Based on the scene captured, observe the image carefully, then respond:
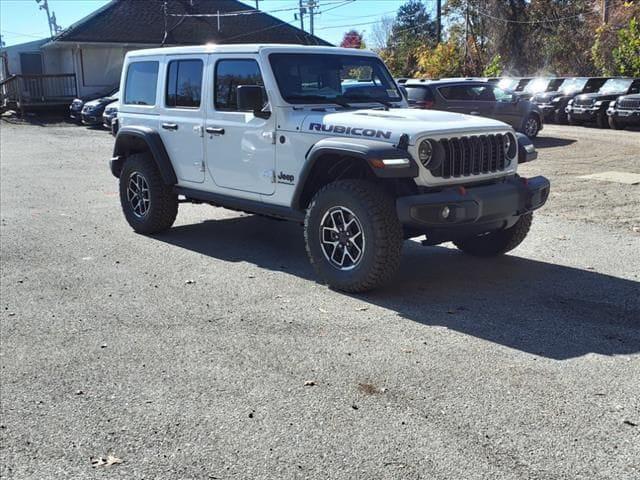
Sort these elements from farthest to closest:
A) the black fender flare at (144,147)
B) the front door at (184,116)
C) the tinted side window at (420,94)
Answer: the tinted side window at (420,94) → the black fender flare at (144,147) → the front door at (184,116)

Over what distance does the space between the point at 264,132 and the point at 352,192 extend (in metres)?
1.32

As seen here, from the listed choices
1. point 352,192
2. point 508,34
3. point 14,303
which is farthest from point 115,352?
point 508,34

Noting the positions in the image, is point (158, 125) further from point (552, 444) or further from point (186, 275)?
point (552, 444)

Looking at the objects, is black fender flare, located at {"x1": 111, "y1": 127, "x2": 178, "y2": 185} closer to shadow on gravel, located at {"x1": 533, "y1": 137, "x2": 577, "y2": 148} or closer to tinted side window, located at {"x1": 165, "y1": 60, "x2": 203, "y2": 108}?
tinted side window, located at {"x1": 165, "y1": 60, "x2": 203, "y2": 108}

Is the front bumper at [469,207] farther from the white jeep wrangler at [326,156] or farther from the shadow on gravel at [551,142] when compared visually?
the shadow on gravel at [551,142]

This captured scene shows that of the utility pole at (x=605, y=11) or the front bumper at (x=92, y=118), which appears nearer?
the front bumper at (x=92, y=118)

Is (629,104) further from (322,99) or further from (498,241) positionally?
(322,99)

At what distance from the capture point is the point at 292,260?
294 inches

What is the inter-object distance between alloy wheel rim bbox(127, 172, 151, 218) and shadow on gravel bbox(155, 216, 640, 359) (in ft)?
2.14

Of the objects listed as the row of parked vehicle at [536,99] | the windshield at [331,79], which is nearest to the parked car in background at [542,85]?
the row of parked vehicle at [536,99]

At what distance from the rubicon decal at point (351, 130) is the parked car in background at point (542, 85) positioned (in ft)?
68.9

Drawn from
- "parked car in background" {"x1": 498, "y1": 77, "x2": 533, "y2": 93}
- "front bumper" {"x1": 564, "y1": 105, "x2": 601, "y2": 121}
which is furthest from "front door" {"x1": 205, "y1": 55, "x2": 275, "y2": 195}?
"parked car in background" {"x1": 498, "y1": 77, "x2": 533, "y2": 93}

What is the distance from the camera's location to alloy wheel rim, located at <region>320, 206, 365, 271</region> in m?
6.04

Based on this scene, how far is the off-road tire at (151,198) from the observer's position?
835 centimetres
